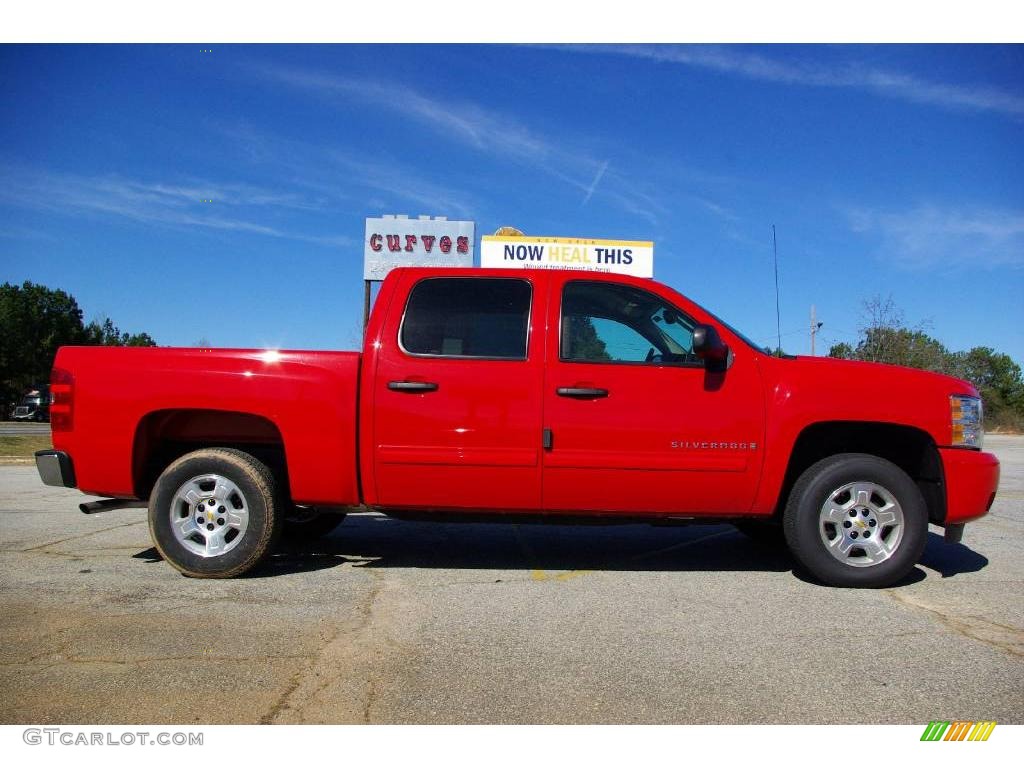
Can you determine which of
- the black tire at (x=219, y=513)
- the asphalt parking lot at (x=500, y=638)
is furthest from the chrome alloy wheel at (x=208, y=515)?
the asphalt parking lot at (x=500, y=638)

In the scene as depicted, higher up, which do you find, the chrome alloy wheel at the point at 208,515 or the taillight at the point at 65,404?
the taillight at the point at 65,404

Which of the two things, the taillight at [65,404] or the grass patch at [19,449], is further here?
the grass patch at [19,449]

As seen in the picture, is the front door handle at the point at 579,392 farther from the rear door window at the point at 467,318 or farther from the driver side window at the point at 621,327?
the rear door window at the point at 467,318

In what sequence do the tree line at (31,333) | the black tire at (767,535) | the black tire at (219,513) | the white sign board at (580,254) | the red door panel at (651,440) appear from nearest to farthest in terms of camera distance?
the red door panel at (651,440) < the black tire at (219,513) < the black tire at (767,535) < the white sign board at (580,254) < the tree line at (31,333)

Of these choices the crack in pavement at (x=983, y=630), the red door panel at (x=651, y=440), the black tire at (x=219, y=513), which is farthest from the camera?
the black tire at (x=219, y=513)

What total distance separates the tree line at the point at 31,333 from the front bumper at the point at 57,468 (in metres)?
61.2

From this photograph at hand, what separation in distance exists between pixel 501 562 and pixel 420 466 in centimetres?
114

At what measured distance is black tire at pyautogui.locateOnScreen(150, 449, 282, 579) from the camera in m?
4.40

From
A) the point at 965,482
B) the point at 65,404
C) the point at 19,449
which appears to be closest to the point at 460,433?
the point at 65,404

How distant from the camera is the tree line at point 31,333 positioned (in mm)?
59312

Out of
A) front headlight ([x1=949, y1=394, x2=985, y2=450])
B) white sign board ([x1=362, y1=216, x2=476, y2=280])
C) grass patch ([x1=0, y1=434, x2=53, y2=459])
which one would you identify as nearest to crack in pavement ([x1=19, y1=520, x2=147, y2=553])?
front headlight ([x1=949, y1=394, x2=985, y2=450])

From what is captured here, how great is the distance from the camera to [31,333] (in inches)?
2438

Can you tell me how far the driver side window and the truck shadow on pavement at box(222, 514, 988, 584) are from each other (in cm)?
154

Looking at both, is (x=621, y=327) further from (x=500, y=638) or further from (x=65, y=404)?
(x=65, y=404)
